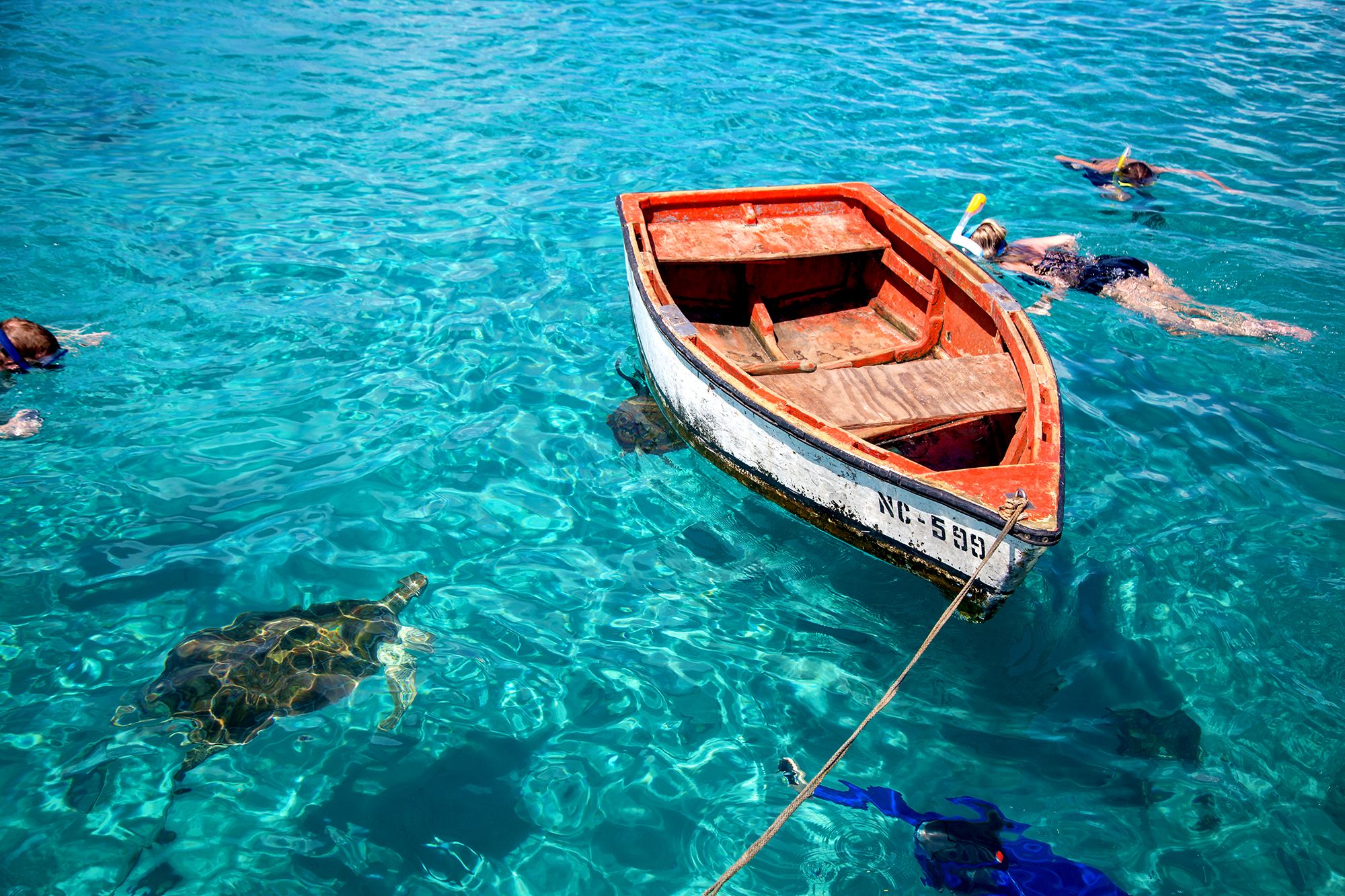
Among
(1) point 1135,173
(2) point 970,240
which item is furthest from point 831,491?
(1) point 1135,173

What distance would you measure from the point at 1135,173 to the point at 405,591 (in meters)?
10.5

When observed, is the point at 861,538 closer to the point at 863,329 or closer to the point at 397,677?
the point at 397,677

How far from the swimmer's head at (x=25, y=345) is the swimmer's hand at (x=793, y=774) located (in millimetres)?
7124

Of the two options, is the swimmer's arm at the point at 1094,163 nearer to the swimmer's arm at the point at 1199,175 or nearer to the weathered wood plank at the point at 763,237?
the swimmer's arm at the point at 1199,175

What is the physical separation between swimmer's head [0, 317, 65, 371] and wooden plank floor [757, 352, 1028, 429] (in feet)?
20.6

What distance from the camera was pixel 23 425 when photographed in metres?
6.56

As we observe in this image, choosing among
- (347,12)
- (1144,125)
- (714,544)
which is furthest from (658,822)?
(347,12)

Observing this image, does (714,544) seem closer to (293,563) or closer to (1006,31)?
(293,563)

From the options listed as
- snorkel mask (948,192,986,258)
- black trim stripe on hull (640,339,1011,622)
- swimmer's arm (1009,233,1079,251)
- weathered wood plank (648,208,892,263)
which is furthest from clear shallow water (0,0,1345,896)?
weathered wood plank (648,208,892,263)

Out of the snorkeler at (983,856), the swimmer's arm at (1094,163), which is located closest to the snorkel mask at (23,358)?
the snorkeler at (983,856)

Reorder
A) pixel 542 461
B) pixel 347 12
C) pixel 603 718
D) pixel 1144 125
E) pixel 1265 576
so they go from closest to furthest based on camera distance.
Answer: pixel 603 718
pixel 1265 576
pixel 542 461
pixel 1144 125
pixel 347 12

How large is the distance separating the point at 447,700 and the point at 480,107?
1089cm

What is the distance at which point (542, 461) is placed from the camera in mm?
6668

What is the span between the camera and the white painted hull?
4578 millimetres
